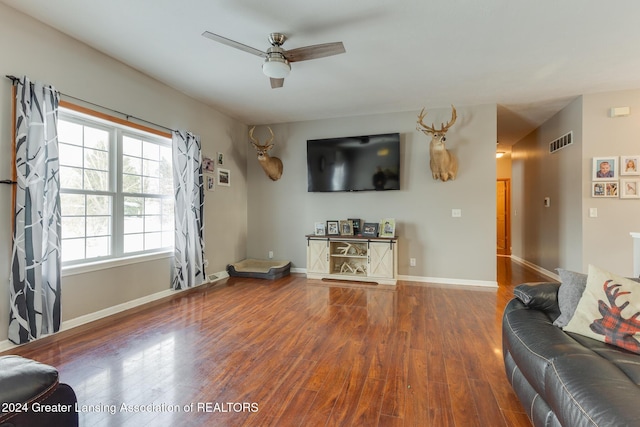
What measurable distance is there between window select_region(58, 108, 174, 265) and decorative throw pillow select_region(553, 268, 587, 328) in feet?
13.3

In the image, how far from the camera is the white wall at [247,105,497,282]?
14.7 ft

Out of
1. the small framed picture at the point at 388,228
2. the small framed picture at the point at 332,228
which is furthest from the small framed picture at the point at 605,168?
the small framed picture at the point at 332,228

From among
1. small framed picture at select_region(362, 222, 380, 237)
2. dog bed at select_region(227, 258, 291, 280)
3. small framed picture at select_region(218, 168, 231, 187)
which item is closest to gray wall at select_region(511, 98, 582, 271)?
small framed picture at select_region(362, 222, 380, 237)

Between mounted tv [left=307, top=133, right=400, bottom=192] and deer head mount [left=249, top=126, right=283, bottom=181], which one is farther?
deer head mount [left=249, top=126, right=283, bottom=181]

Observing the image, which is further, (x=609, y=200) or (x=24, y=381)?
(x=609, y=200)

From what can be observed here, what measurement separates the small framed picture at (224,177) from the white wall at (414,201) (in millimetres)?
637

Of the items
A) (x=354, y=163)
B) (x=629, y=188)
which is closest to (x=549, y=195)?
(x=629, y=188)

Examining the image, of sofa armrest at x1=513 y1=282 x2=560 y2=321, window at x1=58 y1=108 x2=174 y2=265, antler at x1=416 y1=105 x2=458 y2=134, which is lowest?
sofa armrest at x1=513 y1=282 x2=560 y2=321

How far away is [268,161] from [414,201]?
260 cm

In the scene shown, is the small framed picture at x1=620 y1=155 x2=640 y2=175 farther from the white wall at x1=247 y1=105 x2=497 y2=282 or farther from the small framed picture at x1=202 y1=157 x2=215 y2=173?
the small framed picture at x1=202 y1=157 x2=215 y2=173

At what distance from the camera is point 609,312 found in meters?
1.54

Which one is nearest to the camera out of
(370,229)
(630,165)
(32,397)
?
(32,397)

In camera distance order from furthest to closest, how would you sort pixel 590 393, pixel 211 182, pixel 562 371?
pixel 211 182 < pixel 562 371 < pixel 590 393

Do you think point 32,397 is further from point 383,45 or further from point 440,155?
point 440,155
